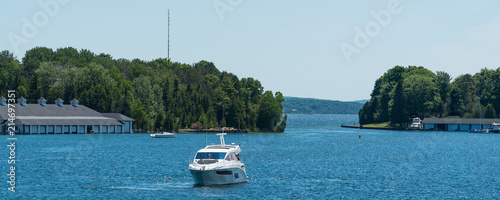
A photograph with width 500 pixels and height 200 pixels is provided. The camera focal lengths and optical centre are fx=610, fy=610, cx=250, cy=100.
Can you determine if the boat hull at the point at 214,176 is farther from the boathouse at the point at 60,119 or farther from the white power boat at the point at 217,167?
the boathouse at the point at 60,119

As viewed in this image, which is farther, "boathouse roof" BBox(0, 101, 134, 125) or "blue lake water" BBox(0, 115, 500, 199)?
"boathouse roof" BBox(0, 101, 134, 125)

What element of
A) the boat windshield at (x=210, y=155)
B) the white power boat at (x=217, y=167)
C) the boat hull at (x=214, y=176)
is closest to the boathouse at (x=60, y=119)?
the boat windshield at (x=210, y=155)

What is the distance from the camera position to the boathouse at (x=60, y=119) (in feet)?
529

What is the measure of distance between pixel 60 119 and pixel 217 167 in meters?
119

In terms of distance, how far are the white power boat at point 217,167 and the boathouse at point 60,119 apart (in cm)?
11242

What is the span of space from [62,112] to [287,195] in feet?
424

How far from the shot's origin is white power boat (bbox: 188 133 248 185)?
2238 inches

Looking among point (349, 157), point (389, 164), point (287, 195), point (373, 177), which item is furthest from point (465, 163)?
point (287, 195)

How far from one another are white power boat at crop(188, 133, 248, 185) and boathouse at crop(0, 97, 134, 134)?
112 metres

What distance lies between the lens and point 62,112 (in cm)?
17150

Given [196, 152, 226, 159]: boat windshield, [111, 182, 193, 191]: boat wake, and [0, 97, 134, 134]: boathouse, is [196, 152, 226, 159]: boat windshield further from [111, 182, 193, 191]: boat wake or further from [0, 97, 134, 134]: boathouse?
[0, 97, 134, 134]: boathouse

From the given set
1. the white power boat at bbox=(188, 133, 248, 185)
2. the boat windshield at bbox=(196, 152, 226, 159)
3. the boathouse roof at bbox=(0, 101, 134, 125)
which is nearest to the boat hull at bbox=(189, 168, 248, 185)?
the white power boat at bbox=(188, 133, 248, 185)

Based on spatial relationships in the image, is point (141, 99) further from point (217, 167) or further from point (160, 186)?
point (217, 167)

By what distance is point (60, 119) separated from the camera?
546 ft
